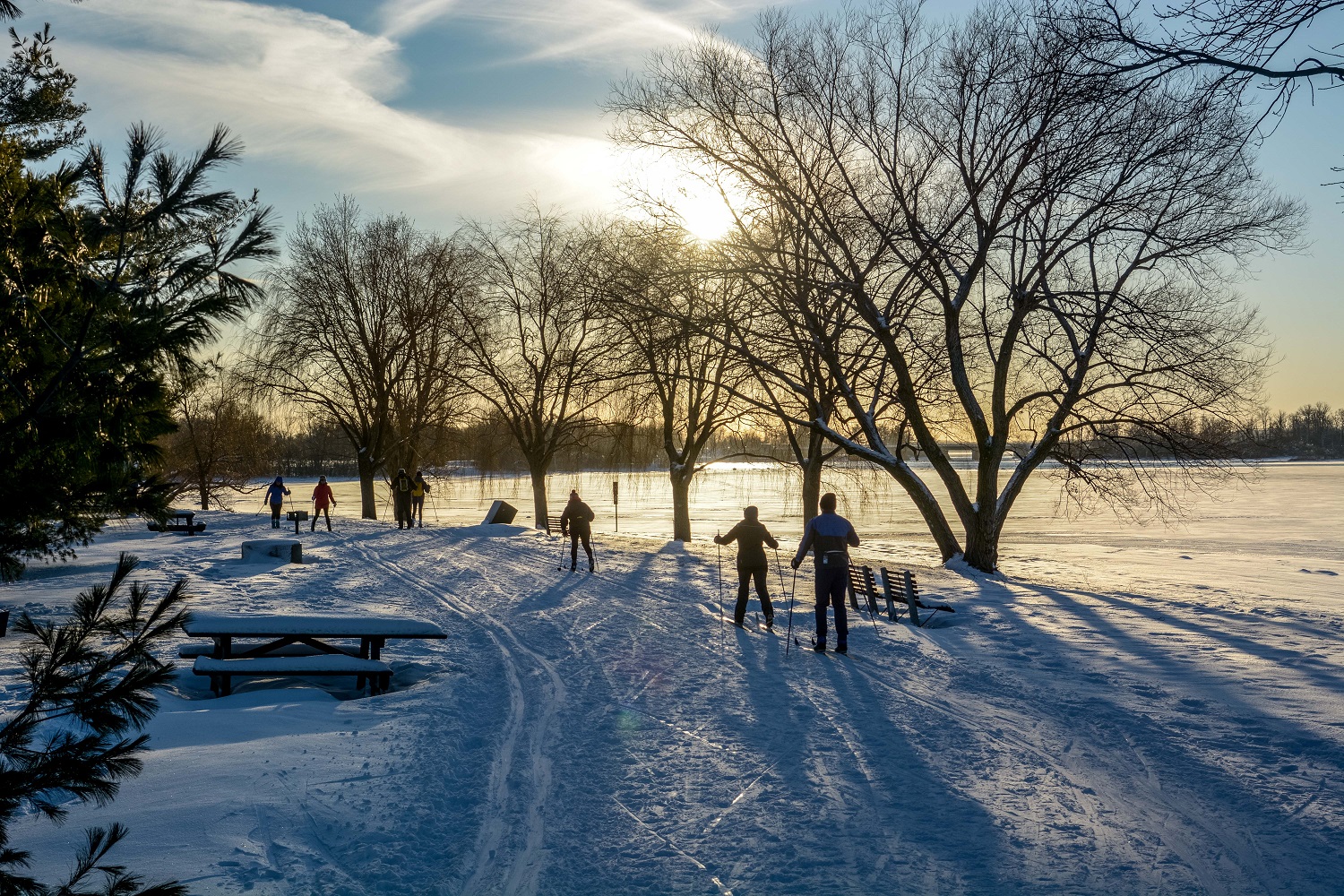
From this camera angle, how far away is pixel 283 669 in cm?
858

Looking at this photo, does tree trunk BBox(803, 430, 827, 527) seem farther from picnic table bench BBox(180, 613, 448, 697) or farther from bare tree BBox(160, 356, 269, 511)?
bare tree BBox(160, 356, 269, 511)

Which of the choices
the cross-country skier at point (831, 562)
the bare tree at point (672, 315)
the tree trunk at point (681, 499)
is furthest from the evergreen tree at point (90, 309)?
the tree trunk at point (681, 499)

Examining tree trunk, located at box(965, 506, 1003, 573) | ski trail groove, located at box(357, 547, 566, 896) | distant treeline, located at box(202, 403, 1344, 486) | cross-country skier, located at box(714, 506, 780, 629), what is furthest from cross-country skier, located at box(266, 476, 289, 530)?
cross-country skier, located at box(714, 506, 780, 629)

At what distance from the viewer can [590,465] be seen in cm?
4028

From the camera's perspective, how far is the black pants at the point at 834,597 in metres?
10.4

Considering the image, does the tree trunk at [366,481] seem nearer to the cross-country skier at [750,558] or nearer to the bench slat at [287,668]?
the cross-country skier at [750,558]

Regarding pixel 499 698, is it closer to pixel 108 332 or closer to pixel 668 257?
pixel 108 332

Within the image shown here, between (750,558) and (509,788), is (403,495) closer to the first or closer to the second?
(750,558)

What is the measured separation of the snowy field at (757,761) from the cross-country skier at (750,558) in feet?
2.22

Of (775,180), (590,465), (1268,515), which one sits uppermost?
(775,180)

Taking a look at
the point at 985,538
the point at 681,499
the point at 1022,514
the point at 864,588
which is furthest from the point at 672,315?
the point at 1022,514

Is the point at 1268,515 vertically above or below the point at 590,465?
below

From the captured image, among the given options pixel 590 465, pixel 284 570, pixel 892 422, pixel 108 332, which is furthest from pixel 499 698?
pixel 590 465

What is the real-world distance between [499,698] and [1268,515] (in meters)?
47.2
